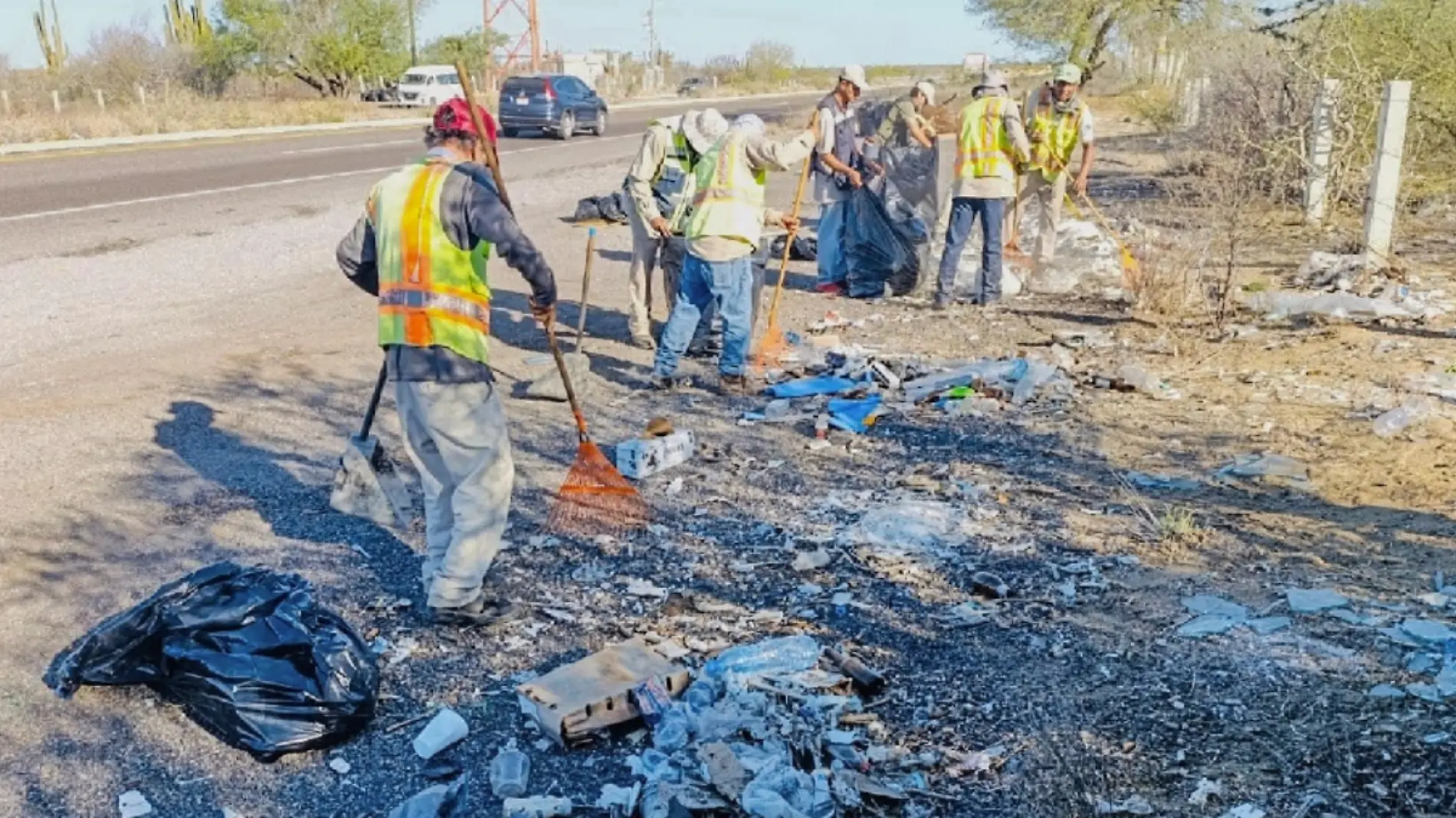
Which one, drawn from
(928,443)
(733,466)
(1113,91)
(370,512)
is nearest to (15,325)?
(370,512)

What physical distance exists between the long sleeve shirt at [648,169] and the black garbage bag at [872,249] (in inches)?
96.1

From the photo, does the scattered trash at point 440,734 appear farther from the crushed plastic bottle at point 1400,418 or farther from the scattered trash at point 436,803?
the crushed plastic bottle at point 1400,418

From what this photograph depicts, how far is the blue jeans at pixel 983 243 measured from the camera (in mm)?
8977

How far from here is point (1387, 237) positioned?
9984mm

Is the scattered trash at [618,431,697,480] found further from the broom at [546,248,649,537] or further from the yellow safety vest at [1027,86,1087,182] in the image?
the yellow safety vest at [1027,86,1087,182]

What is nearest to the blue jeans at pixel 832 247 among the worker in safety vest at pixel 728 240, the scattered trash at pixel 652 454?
the worker in safety vest at pixel 728 240

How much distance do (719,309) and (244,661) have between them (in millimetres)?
3976

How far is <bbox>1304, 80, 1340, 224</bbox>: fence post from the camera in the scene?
39.3ft

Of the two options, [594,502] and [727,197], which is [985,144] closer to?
[727,197]

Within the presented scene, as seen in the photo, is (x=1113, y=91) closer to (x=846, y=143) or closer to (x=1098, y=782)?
(x=846, y=143)

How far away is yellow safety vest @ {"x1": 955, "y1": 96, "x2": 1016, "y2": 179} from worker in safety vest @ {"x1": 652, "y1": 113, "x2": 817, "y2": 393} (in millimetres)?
2257

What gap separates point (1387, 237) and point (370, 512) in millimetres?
8620

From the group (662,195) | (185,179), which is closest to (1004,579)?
(662,195)

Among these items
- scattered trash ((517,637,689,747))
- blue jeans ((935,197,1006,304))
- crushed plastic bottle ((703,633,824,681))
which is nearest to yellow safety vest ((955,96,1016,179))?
blue jeans ((935,197,1006,304))
